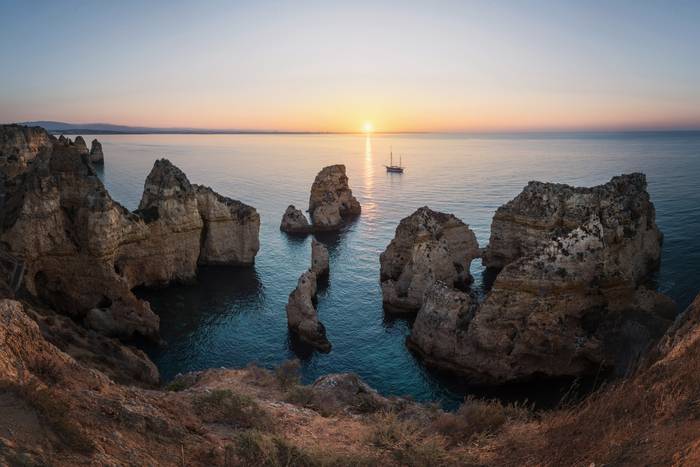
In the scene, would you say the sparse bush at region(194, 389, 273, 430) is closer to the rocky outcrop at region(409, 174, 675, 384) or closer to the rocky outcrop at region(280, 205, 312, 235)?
the rocky outcrop at region(409, 174, 675, 384)

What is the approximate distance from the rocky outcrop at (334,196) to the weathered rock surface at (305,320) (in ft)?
130

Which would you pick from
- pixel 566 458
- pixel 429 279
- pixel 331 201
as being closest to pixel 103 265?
pixel 429 279

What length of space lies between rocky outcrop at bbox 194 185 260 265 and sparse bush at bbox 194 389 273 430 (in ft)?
127

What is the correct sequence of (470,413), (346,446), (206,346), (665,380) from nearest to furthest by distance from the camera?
(665,380)
(346,446)
(470,413)
(206,346)

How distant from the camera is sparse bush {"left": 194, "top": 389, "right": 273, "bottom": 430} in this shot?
14.4 m

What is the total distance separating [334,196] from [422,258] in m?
42.3

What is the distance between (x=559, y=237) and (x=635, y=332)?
7.11 m

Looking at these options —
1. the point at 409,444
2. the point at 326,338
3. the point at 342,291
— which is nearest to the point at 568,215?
the point at 342,291

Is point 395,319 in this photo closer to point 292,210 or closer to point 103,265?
point 103,265

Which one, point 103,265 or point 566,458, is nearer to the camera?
point 566,458

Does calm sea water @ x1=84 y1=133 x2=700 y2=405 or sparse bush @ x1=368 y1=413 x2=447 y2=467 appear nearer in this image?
sparse bush @ x1=368 y1=413 x2=447 y2=467

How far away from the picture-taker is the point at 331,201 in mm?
79938

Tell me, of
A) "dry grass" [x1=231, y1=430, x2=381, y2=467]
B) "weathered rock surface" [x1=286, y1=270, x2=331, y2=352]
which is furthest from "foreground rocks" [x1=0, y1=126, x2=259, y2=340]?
"dry grass" [x1=231, y1=430, x2=381, y2=467]

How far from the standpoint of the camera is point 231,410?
14914 millimetres
